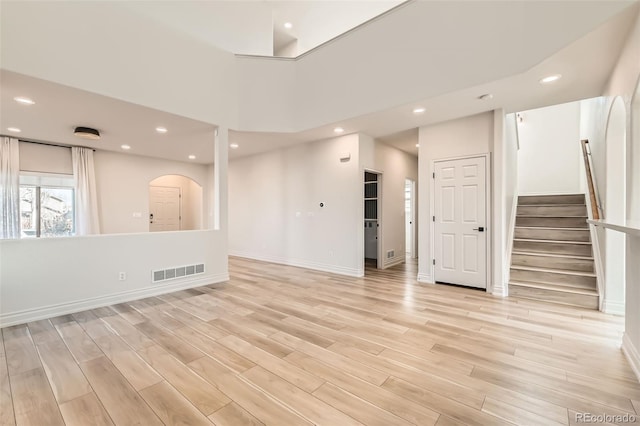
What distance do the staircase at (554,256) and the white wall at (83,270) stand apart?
17.4ft

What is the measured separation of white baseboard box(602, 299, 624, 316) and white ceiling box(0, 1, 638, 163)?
2772 millimetres

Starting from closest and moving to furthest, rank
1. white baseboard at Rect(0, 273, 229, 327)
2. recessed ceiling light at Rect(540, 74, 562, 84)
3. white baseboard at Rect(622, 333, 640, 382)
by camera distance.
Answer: white baseboard at Rect(622, 333, 640, 382) < white baseboard at Rect(0, 273, 229, 327) < recessed ceiling light at Rect(540, 74, 562, 84)

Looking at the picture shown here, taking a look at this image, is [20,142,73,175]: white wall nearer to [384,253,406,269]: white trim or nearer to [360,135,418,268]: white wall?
[360,135,418,268]: white wall

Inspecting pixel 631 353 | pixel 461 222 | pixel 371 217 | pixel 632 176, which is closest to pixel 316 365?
pixel 631 353

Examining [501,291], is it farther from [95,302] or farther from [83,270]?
[83,270]

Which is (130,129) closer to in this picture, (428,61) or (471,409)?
(428,61)

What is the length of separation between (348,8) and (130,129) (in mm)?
5493

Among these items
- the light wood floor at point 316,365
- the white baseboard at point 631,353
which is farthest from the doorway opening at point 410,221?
the white baseboard at point 631,353

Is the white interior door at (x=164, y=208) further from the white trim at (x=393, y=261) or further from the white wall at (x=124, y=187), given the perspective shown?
the white trim at (x=393, y=261)

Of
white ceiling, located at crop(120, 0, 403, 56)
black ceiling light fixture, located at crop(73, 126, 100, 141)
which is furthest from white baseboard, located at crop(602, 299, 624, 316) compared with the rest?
black ceiling light fixture, located at crop(73, 126, 100, 141)

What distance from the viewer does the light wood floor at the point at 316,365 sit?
66.2 inches

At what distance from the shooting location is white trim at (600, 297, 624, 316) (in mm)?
3307

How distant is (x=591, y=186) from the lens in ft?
13.3

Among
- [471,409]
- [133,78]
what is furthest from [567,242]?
[133,78]
